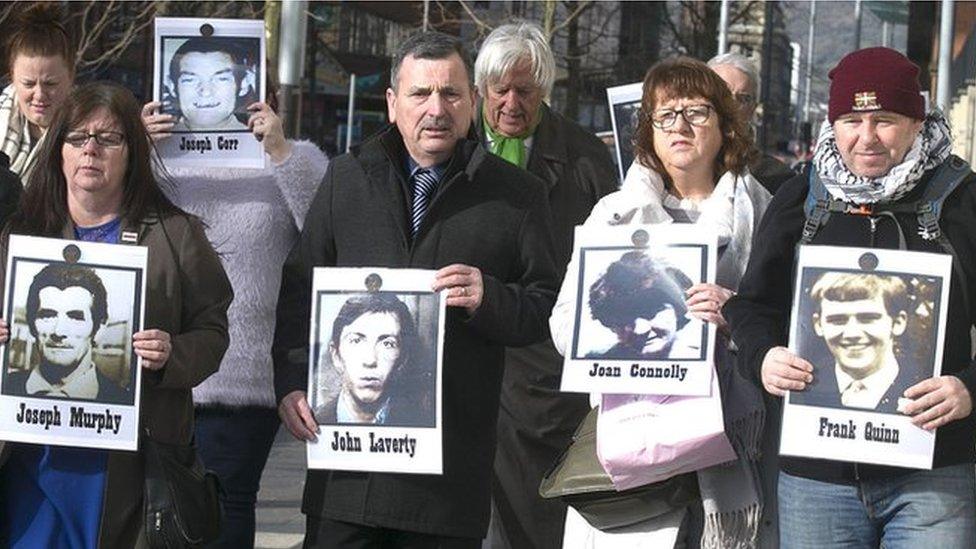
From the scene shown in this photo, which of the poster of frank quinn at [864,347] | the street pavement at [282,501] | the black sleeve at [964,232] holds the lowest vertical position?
the street pavement at [282,501]

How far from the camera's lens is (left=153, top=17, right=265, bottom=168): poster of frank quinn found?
5.91m

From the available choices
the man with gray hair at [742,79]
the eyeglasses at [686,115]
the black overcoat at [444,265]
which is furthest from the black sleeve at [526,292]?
the man with gray hair at [742,79]

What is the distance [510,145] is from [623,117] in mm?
723

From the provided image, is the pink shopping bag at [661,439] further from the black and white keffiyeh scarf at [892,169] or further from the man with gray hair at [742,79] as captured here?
the man with gray hair at [742,79]

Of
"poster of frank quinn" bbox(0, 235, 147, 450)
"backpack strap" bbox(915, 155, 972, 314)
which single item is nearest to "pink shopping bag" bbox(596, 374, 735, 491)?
"backpack strap" bbox(915, 155, 972, 314)

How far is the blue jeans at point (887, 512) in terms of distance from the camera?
14.7 ft

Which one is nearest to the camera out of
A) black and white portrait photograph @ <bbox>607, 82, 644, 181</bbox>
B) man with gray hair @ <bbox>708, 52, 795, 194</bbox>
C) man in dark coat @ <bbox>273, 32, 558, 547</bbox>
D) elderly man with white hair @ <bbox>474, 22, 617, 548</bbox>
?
man in dark coat @ <bbox>273, 32, 558, 547</bbox>

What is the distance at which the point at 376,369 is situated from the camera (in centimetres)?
494

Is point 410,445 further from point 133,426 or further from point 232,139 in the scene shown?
point 232,139

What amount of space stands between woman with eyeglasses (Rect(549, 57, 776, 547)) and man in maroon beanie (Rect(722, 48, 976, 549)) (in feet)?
0.63

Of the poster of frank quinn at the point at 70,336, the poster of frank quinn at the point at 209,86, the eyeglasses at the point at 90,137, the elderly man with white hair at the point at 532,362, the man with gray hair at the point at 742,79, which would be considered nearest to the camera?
the poster of frank quinn at the point at 70,336

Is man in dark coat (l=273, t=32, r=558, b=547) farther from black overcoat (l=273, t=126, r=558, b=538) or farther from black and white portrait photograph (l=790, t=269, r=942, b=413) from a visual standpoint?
black and white portrait photograph (l=790, t=269, r=942, b=413)

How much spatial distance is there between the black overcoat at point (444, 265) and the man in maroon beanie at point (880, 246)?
2.30 ft

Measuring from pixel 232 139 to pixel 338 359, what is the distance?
1.22 meters
